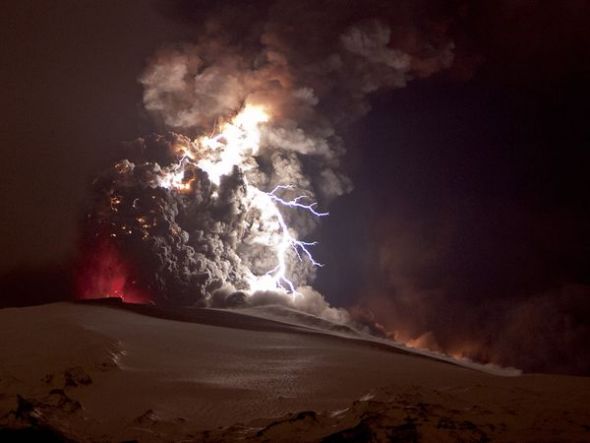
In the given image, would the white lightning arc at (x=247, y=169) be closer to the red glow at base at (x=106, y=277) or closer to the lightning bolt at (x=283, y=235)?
the lightning bolt at (x=283, y=235)

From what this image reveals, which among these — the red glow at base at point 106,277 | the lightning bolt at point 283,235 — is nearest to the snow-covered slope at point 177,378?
the red glow at base at point 106,277

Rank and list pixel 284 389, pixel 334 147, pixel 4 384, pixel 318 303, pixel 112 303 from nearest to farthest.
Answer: pixel 4 384 < pixel 284 389 < pixel 112 303 < pixel 318 303 < pixel 334 147

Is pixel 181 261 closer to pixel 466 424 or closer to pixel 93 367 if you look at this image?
pixel 93 367

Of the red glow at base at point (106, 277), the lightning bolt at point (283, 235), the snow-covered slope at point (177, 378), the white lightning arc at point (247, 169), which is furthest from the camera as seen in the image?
the lightning bolt at point (283, 235)

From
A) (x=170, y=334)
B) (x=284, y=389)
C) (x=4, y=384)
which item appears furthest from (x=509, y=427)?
(x=170, y=334)

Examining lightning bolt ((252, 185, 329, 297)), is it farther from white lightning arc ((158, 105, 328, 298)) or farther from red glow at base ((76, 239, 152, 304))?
red glow at base ((76, 239, 152, 304))

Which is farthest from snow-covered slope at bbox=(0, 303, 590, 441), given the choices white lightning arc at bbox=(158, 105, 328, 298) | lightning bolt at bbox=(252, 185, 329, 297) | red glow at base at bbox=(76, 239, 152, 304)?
lightning bolt at bbox=(252, 185, 329, 297)
